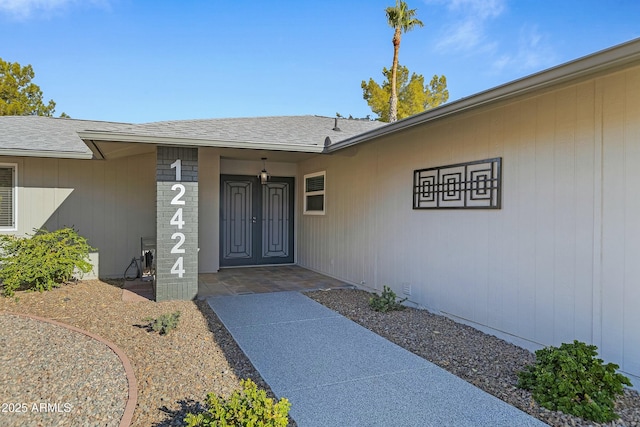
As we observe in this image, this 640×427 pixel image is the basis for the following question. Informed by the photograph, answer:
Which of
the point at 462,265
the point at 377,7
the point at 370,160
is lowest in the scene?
the point at 462,265

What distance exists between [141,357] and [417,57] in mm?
19028

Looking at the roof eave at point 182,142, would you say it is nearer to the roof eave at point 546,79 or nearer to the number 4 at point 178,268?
the number 4 at point 178,268

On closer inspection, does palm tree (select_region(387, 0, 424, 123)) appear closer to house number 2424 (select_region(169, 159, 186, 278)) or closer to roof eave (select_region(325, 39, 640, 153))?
house number 2424 (select_region(169, 159, 186, 278))

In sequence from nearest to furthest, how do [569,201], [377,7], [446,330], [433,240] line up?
1. [569,201]
2. [446,330]
3. [433,240]
4. [377,7]

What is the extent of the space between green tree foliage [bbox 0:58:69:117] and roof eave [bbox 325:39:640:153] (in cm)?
2004

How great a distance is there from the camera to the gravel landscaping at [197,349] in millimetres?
2848

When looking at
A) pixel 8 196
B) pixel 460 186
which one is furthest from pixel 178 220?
pixel 460 186

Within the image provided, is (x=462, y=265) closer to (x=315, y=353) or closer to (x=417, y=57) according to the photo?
(x=315, y=353)

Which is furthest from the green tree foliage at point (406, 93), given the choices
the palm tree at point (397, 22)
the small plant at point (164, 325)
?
the small plant at point (164, 325)

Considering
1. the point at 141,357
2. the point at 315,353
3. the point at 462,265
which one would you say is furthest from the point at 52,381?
the point at 462,265

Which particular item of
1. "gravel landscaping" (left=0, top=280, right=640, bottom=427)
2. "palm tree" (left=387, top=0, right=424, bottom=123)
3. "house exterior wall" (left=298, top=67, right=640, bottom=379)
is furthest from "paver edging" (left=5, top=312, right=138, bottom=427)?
"palm tree" (left=387, top=0, right=424, bottom=123)

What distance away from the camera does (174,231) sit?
5906 mm

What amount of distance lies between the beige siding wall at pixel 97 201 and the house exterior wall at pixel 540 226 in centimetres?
504

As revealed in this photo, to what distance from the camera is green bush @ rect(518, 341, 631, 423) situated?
2.66 m
